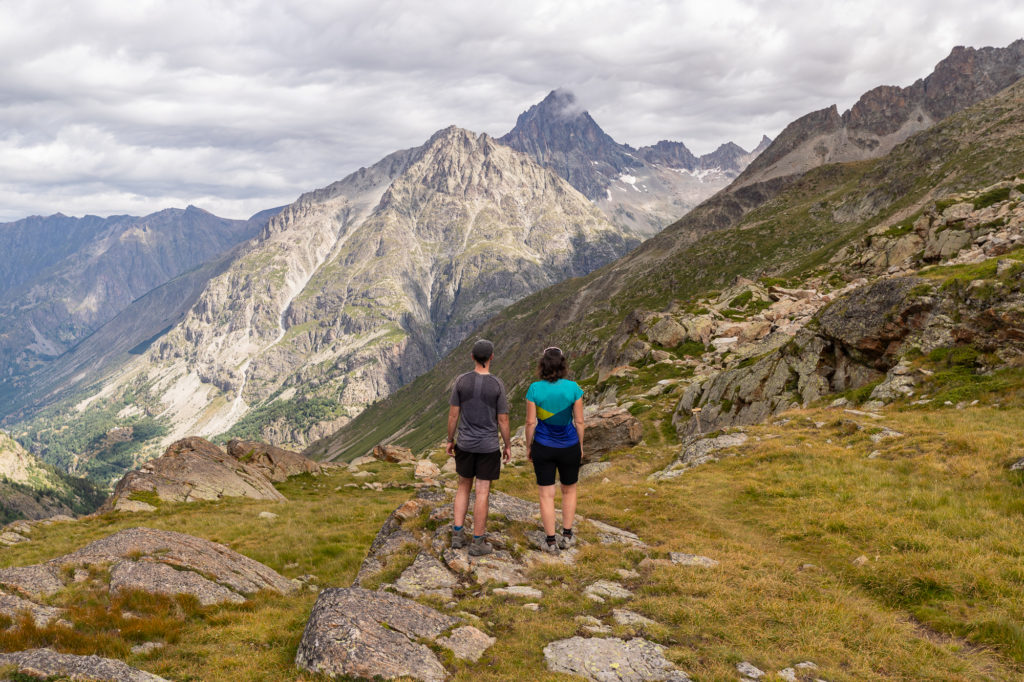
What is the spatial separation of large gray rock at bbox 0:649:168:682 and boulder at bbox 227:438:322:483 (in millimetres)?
42234

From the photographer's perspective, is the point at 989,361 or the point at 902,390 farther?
the point at 902,390

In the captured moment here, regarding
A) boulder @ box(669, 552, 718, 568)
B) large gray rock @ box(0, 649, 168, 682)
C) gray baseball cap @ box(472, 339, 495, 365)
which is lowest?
boulder @ box(669, 552, 718, 568)

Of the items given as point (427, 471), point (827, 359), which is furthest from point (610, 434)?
point (427, 471)

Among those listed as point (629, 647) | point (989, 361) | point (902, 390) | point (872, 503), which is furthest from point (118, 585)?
point (989, 361)

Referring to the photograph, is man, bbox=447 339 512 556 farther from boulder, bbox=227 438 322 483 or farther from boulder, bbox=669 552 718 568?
boulder, bbox=227 438 322 483

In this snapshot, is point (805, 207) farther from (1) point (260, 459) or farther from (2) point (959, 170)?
(1) point (260, 459)

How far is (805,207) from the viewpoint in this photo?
199625mm

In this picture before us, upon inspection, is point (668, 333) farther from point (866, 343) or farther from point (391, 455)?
point (391, 455)

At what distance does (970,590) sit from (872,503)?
5.17 meters

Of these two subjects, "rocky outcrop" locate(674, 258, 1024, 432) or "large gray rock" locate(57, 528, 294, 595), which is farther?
"rocky outcrop" locate(674, 258, 1024, 432)

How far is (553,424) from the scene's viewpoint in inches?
527

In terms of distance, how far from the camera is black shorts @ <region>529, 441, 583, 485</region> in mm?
13492

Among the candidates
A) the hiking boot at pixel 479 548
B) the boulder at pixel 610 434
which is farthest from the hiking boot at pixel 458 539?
the boulder at pixel 610 434

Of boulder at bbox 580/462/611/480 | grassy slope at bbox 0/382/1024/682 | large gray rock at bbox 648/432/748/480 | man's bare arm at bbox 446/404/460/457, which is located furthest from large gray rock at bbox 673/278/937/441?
man's bare arm at bbox 446/404/460/457
